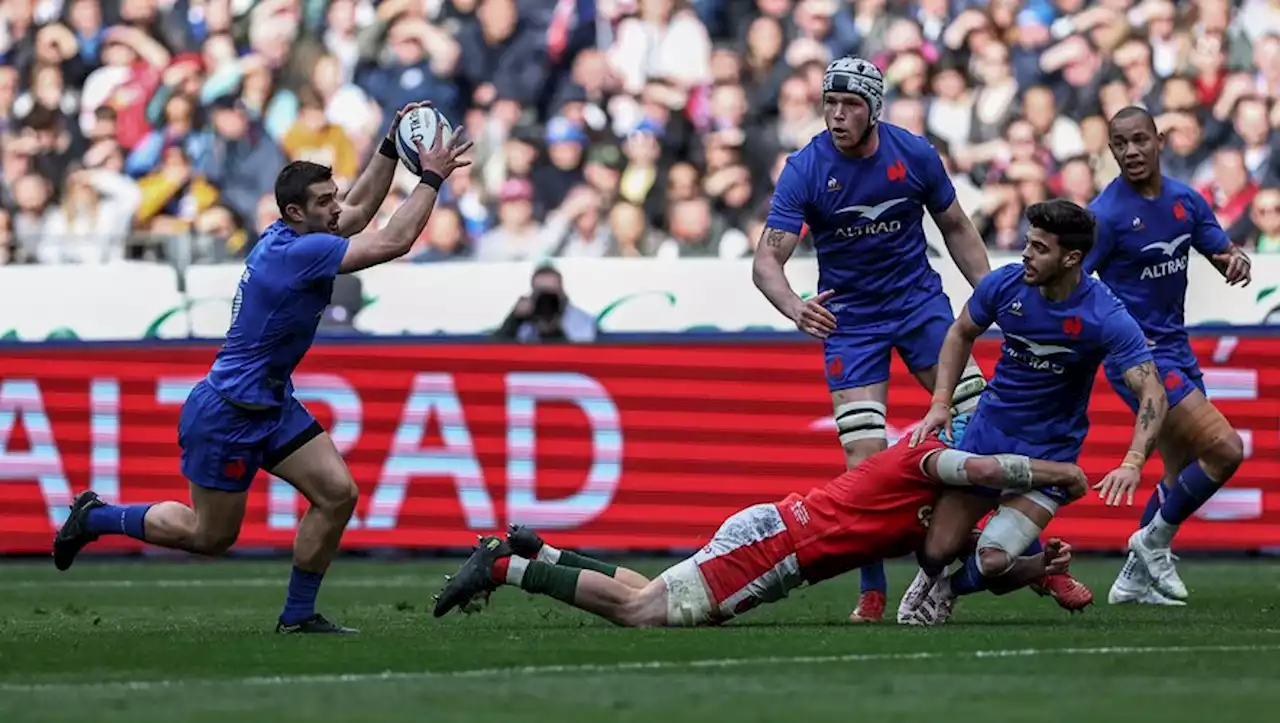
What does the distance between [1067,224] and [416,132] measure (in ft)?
9.62

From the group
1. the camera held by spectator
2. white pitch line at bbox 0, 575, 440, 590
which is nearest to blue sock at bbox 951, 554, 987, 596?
white pitch line at bbox 0, 575, 440, 590

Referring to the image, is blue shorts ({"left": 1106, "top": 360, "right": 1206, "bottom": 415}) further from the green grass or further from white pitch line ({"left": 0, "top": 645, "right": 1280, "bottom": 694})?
white pitch line ({"left": 0, "top": 645, "right": 1280, "bottom": 694})

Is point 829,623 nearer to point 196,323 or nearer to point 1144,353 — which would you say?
point 1144,353

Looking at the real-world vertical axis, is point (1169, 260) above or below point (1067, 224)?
below

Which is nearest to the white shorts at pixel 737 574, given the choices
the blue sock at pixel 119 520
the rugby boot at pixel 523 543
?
the rugby boot at pixel 523 543

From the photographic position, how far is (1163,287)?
543 inches

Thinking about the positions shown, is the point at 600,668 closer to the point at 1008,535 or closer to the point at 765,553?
the point at 765,553

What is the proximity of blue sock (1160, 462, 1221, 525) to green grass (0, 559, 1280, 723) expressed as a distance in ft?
1.64

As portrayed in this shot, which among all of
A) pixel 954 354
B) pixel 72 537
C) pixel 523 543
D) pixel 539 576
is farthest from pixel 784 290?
pixel 72 537

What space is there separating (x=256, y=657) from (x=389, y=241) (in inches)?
73.4

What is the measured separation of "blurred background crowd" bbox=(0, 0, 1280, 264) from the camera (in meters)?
20.5

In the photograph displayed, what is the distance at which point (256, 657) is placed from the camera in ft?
33.2

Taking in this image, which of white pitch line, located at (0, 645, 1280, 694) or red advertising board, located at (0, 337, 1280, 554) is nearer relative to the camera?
white pitch line, located at (0, 645, 1280, 694)

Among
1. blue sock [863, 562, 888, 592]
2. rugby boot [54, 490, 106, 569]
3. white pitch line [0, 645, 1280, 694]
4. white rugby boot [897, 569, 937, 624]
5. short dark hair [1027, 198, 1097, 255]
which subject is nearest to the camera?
white pitch line [0, 645, 1280, 694]
